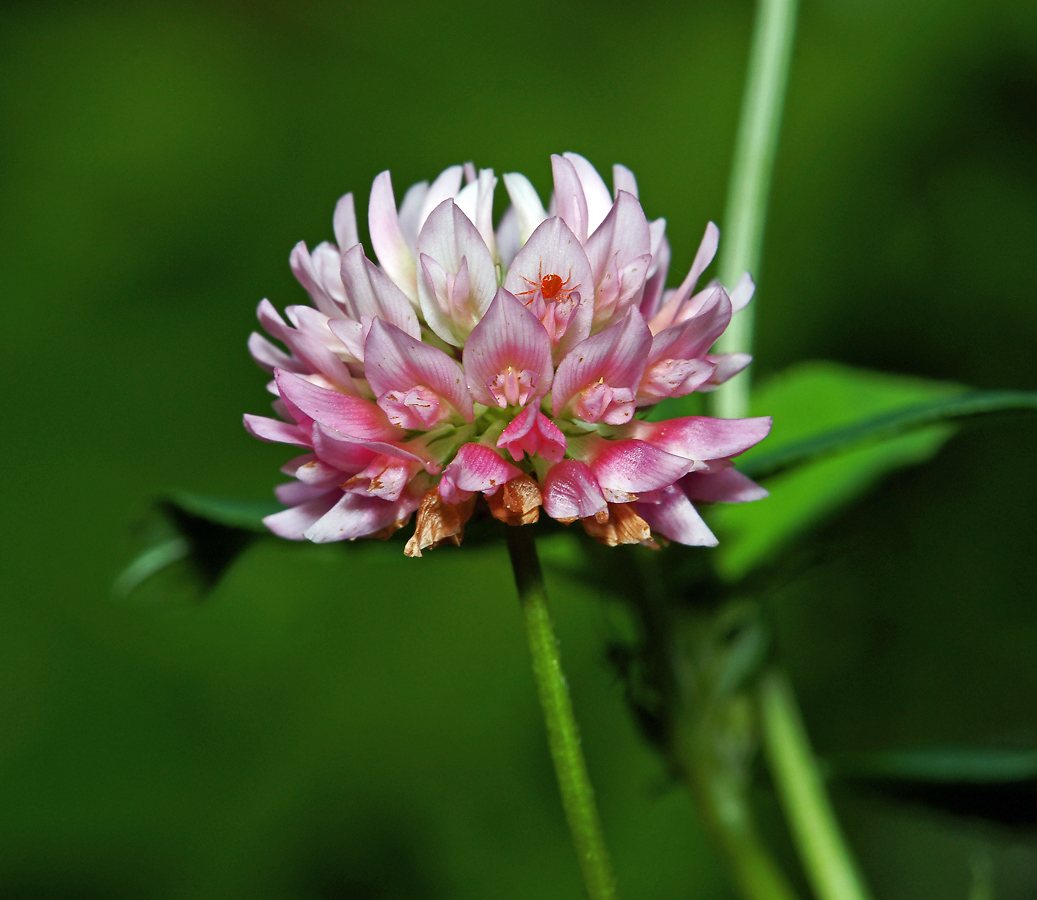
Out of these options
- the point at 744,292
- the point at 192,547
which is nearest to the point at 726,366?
the point at 744,292

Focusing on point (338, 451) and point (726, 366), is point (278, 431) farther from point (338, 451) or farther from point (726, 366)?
point (726, 366)

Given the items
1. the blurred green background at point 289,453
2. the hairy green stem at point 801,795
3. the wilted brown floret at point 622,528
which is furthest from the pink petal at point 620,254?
the blurred green background at point 289,453

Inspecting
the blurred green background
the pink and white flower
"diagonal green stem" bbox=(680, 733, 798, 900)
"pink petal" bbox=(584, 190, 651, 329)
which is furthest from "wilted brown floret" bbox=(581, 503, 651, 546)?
the blurred green background

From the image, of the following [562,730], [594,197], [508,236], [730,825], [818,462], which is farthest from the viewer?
[818,462]

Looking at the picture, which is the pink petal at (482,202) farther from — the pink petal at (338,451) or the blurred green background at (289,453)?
the blurred green background at (289,453)

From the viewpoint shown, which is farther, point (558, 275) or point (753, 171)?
point (753, 171)

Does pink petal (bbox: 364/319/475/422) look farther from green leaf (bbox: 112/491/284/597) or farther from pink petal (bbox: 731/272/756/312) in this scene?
green leaf (bbox: 112/491/284/597)
